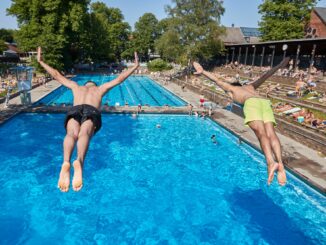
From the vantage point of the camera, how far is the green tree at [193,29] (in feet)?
139

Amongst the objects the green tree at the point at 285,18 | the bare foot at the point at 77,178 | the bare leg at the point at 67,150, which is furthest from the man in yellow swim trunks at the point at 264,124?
the green tree at the point at 285,18

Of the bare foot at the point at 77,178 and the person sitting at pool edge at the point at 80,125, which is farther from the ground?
the person sitting at pool edge at the point at 80,125

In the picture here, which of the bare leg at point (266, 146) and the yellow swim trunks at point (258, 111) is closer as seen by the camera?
the bare leg at point (266, 146)

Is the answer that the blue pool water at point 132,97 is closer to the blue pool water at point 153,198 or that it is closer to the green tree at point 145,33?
the blue pool water at point 153,198

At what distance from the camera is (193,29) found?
41938 mm

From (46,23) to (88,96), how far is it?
36.2 metres

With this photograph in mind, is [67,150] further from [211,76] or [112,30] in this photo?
[112,30]

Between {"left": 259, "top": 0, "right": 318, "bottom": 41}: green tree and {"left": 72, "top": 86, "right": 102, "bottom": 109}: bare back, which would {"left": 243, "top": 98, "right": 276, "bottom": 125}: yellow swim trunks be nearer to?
{"left": 72, "top": 86, "right": 102, "bottom": 109}: bare back

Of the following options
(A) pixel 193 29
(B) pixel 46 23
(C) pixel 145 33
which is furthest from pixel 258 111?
(C) pixel 145 33

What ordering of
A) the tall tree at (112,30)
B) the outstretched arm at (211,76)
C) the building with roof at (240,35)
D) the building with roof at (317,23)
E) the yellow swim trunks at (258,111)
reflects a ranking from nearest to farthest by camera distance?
the yellow swim trunks at (258,111) → the outstretched arm at (211,76) → the building with roof at (317,23) → the tall tree at (112,30) → the building with roof at (240,35)

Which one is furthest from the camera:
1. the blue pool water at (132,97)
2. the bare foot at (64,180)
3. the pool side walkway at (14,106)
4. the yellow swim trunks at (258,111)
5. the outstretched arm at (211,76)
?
the blue pool water at (132,97)

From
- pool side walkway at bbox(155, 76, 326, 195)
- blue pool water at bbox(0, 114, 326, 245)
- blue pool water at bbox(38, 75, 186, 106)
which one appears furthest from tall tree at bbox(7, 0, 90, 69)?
pool side walkway at bbox(155, 76, 326, 195)

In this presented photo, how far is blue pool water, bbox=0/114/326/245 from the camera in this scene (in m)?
8.81

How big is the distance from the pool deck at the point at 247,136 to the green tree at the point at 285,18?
2146cm
